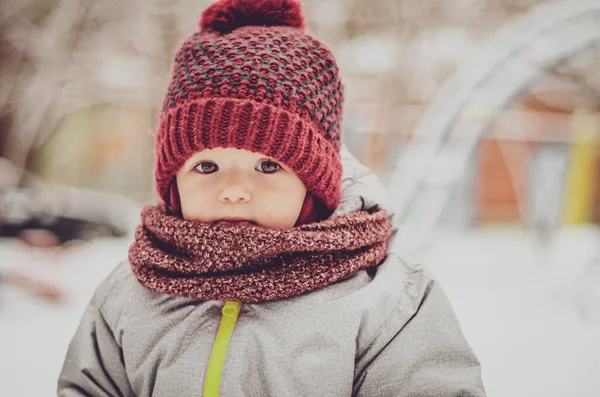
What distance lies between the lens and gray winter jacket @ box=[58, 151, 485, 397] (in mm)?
658

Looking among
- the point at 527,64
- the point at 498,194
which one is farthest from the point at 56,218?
the point at 498,194

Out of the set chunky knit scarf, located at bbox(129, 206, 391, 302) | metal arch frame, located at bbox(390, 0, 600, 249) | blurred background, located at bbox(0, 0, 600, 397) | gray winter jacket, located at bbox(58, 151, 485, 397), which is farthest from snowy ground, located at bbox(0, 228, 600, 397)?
chunky knit scarf, located at bbox(129, 206, 391, 302)

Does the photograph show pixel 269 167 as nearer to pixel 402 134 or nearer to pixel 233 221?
pixel 233 221

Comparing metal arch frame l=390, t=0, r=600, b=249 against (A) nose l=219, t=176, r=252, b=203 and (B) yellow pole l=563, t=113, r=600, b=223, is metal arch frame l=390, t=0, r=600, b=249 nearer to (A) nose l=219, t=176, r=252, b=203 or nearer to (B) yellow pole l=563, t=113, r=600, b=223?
(A) nose l=219, t=176, r=252, b=203

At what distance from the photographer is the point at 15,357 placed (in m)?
1.27

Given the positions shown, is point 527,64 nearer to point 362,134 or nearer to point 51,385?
point 362,134

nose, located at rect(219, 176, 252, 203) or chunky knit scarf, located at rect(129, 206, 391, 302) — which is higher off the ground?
nose, located at rect(219, 176, 252, 203)

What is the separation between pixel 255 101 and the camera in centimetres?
66

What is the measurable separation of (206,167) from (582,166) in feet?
10.1

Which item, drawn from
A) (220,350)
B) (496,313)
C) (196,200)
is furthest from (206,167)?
(496,313)

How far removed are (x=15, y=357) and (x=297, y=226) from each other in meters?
1.02

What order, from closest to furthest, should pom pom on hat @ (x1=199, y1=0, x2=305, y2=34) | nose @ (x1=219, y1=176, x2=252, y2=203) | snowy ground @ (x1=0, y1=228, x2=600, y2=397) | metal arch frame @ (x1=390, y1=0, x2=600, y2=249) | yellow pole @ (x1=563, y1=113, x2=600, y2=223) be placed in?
nose @ (x1=219, y1=176, x2=252, y2=203) < pom pom on hat @ (x1=199, y1=0, x2=305, y2=34) < snowy ground @ (x1=0, y1=228, x2=600, y2=397) < metal arch frame @ (x1=390, y1=0, x2=600, y2=249) < yellow pole @ (x1=563, y1=113, x2=600, y2=223)

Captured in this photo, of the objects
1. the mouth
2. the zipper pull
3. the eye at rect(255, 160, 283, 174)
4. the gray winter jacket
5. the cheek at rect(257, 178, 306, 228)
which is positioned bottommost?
the gray winter jacket

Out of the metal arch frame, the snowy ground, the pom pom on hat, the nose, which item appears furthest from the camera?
the metal arch frame
